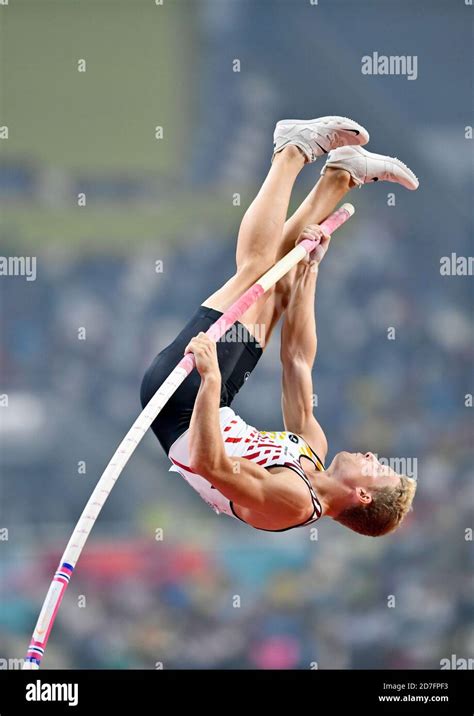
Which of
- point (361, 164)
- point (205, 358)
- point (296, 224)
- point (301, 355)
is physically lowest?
point (205, 358)

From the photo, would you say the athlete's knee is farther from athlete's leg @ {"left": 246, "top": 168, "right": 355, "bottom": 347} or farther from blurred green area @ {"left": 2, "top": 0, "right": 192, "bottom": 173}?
blurred green area @ {"left": 2, "top": 0, "right": 192, "bottom": 173}

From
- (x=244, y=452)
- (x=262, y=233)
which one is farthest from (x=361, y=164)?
(x=244, y=452)

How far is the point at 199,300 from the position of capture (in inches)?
280

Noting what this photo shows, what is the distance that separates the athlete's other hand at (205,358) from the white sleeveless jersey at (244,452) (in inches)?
22.0

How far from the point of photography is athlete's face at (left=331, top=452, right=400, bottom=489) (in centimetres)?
392

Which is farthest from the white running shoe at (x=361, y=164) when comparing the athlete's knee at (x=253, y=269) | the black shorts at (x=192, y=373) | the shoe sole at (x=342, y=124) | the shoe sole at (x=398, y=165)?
the black shorts at (x=192, y=373)

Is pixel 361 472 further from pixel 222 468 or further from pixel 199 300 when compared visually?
pixel 199 300

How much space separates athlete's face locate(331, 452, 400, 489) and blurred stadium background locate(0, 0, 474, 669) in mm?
2659

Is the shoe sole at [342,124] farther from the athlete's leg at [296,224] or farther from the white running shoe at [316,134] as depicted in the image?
the athlete's leg at [296,224]

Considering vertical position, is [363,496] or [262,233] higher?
[262,233]

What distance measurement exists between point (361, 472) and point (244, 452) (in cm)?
49

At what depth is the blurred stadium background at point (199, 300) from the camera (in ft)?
21.0

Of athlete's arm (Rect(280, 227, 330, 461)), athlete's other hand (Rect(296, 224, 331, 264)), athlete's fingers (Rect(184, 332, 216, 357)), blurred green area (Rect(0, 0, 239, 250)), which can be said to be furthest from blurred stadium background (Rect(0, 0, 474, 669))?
athlete's fingers (Rect(184, 332, 216, 357))
